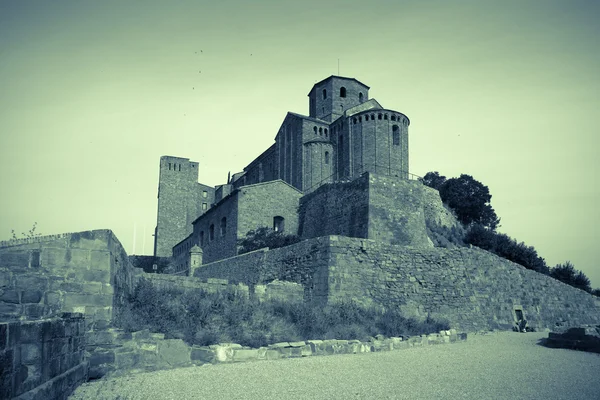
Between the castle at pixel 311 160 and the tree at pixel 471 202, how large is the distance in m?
19.4

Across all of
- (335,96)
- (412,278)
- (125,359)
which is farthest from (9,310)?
(335,96)

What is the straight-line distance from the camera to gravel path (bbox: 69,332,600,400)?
22.1 feet

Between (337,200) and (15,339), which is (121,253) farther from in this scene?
(337,200)

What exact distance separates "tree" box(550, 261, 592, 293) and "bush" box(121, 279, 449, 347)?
3308 centimetres

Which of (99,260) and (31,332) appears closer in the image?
(31,332)

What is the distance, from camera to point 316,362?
368 inches

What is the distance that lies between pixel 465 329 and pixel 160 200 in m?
56.8

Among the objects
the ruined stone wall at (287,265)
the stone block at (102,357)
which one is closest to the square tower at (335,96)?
the ruined stone wall at (287,265)

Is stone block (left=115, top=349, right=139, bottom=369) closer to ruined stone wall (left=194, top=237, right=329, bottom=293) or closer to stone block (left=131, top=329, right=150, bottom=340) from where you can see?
stone block (left=131, top=329, right=150, bottom=340)

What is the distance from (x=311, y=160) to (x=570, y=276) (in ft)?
83.3

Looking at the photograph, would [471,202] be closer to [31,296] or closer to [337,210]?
[337,210]

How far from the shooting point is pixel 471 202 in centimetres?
5978

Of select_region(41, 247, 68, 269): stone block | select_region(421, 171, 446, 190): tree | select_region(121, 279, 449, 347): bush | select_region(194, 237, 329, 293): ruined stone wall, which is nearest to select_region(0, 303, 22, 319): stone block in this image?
select_region(41, 247, 68, 269): stone block

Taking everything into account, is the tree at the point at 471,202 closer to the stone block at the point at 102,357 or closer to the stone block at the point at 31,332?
the stone block at the point at 102,357
